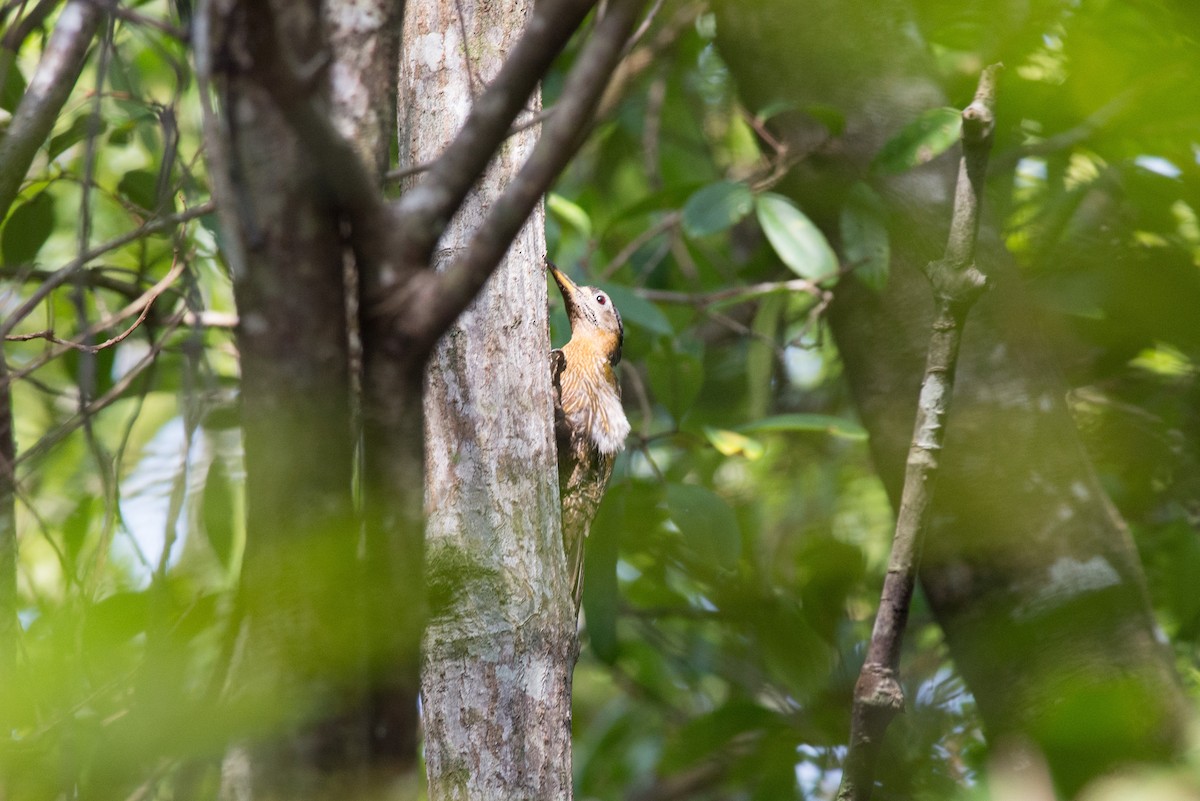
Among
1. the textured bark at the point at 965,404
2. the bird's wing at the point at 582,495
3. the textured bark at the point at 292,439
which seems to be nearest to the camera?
the textured bark at the point at 292,439

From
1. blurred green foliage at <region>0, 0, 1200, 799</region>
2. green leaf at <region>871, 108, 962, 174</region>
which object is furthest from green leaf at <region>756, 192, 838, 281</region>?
green leaf at <region>871, 108, 962, 174</region>

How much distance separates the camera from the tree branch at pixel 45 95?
6.96ft

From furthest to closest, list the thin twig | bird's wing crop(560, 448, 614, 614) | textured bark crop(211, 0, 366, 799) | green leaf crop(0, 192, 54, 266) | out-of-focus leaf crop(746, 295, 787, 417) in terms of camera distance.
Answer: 1. out-of-focus leaf crop(746, 295, 787, 417)
2. bird's wing crop(560, 448, 614, 614)
3. green leaf crop(0, 192, 54, 266)
4. the thin twig
5. textured bark crop(211, 0, 366, 799)

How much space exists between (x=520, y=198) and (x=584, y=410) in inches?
A: 104

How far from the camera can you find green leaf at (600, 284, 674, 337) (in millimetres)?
3648

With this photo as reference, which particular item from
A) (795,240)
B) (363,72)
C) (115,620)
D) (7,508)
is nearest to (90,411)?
(7,508)

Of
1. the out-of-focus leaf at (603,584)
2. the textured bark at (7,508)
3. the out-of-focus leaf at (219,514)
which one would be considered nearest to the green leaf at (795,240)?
the out-of-focus leaf at (603,584)

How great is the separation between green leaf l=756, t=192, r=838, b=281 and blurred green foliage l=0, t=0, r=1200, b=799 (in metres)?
0.01

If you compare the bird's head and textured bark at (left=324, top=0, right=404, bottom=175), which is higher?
the bird's head

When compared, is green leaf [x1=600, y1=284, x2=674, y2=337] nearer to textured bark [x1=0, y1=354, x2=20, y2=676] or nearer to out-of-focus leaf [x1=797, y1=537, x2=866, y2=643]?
out-of-focus leaf [x1=797, y1=537, x2=866, y2=643]

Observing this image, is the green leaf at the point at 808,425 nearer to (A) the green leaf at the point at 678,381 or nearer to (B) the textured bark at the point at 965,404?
(B) the textured bark at the point at 965,404

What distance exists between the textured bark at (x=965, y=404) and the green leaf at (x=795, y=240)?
26cm

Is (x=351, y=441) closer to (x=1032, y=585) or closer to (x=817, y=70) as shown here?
(x=1032, y=585)

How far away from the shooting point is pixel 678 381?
3.67 metres
